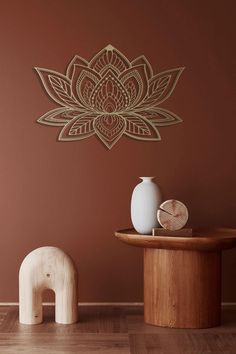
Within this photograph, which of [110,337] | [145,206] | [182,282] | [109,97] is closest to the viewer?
[110,337]

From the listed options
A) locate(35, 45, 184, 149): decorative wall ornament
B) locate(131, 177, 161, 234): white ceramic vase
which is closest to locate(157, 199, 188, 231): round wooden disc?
locate(131, 177, 161, 234): white ceramic vase

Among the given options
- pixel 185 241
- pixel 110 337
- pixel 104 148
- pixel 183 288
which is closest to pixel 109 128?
pixel 104 148

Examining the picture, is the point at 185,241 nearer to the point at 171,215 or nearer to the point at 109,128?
the point at 171,215

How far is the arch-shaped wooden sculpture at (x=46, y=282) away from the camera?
355 cm

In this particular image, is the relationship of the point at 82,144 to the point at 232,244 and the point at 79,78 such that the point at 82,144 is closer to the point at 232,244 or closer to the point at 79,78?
the point at 79,78

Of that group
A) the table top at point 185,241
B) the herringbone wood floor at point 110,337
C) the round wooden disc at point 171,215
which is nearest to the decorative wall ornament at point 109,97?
the round wooden disc at point 171,215

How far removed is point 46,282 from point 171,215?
2.48 ft

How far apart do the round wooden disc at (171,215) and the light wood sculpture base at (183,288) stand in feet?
0.44

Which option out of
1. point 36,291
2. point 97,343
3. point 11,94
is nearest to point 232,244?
point 97,343

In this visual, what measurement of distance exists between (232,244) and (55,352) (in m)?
1.05

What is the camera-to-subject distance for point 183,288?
3459 mm

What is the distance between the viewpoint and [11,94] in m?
3.99

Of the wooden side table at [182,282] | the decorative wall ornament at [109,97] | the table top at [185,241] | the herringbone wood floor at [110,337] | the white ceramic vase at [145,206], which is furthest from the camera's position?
the decorative wall ornament at [109,97]

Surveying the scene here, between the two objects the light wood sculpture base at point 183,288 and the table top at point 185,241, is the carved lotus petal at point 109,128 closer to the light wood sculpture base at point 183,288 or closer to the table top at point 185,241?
the table top at point 185,241
